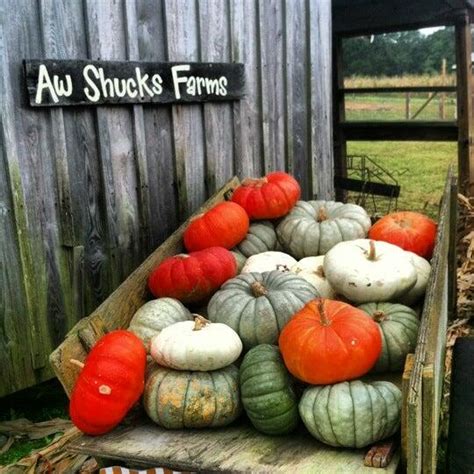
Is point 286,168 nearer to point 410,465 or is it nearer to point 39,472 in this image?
point 39,472

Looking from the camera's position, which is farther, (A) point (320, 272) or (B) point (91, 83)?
(B) point (91, 83)

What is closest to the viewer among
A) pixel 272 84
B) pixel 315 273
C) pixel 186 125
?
pixel 315 273

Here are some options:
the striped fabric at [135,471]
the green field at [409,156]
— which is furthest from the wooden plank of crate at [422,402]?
the green field at [409,156]

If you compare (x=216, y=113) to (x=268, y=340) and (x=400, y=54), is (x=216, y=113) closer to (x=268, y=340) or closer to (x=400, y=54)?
(x=268, y=340)

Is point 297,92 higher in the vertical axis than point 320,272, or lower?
higher

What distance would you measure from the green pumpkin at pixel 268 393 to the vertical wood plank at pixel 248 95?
265 centimetres

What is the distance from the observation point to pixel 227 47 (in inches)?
199

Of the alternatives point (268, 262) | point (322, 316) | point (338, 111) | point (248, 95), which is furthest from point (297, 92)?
point (338, 111)

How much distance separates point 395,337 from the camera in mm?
3100

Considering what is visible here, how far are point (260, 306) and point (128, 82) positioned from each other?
Answer: 180cm

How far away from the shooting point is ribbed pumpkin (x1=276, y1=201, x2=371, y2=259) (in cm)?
421

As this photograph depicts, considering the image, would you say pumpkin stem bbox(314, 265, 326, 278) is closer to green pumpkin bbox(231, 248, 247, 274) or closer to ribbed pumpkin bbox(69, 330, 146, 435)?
green pumpkin bbox(231, 248, 247, 274)

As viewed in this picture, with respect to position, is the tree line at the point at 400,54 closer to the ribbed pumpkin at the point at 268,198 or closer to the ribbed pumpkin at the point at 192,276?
the ribbed pumpkin at the point at 268,198

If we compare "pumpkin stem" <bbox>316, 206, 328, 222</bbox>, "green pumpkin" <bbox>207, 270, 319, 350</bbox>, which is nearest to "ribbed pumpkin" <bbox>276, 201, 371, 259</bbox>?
"pumpkin stem" <bbox>316, 206, 328, 222</bbox>
